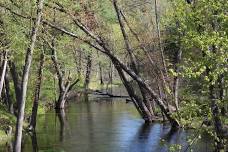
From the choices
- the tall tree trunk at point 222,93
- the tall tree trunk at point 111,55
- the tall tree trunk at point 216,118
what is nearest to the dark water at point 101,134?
the tall tree trunk at point 111,55

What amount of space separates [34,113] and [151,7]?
706 inches

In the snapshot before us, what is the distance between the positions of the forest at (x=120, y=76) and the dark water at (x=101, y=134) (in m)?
0.07

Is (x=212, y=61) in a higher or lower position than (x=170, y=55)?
lower

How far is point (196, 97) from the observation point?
1731 centimetres

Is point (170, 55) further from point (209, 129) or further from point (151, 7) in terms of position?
point (209, 129)

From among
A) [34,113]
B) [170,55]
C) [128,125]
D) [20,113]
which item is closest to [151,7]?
[170,55]

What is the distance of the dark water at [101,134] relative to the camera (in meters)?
27.6

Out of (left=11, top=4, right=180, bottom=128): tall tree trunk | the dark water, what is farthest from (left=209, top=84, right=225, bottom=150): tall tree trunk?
(left=11, top=4, right=180, bottom=128): tall tree trunk

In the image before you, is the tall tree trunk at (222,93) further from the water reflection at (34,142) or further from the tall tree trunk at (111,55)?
the tall tree trunk at (111,55)

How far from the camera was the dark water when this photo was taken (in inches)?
1088

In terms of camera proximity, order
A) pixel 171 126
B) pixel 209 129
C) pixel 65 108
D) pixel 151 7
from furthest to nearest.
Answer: pixel 65 108 < pixel 151 7 < pixel 171 126 < pixel 209 129

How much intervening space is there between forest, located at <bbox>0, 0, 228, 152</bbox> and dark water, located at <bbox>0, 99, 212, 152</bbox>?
7 centimetres

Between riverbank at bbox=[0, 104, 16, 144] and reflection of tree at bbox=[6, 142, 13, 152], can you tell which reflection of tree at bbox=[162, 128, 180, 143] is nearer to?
reflection of tree at bbox=[6, 142, 13, 152]

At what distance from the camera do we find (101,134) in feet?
107
